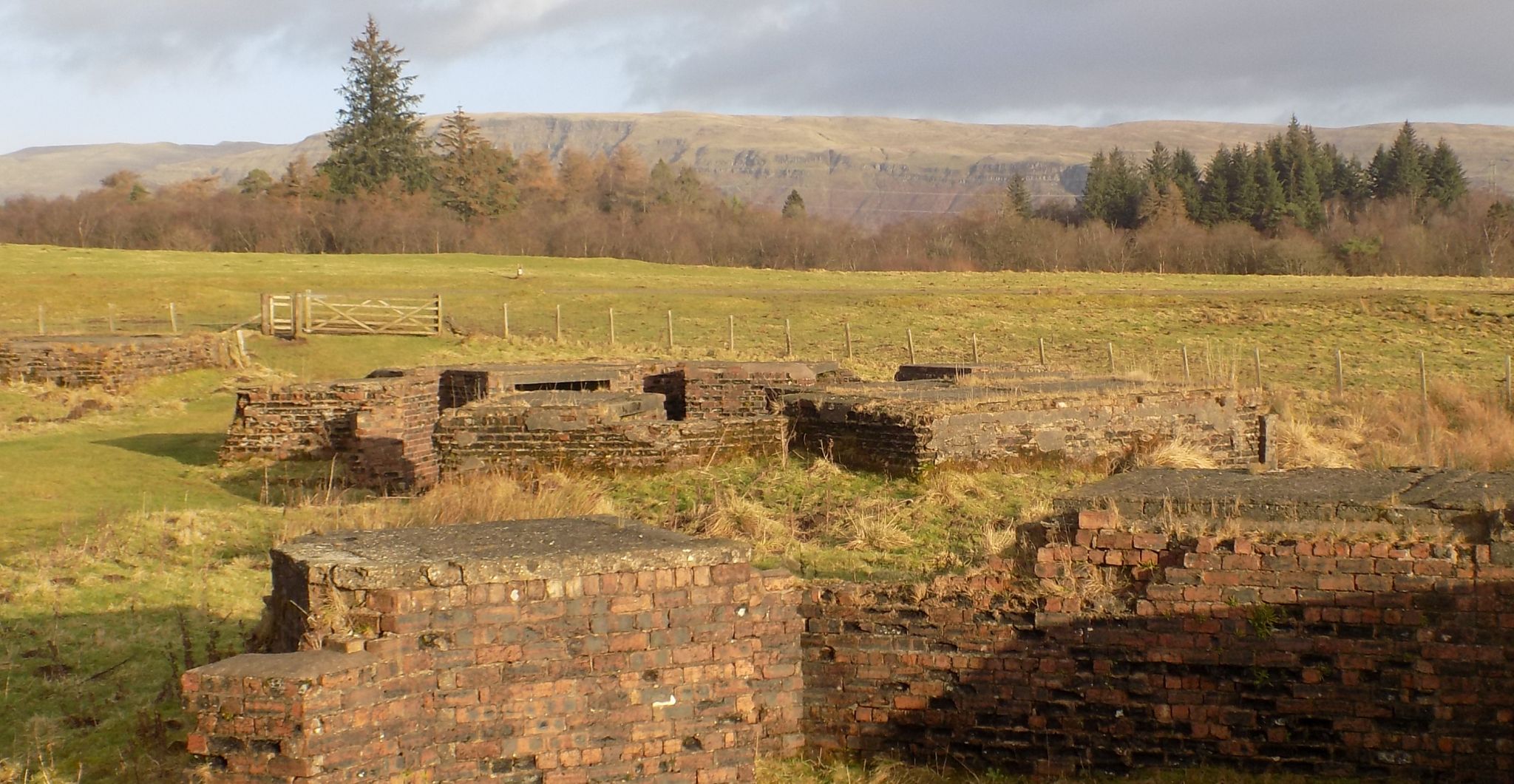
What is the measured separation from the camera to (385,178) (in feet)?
264

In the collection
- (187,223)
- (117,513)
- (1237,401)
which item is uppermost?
(187,223)

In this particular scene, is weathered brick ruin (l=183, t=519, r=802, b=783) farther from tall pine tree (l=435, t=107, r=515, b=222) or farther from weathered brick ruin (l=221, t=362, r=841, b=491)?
tall pine tree (l=435, t=107, r=515, b=222)

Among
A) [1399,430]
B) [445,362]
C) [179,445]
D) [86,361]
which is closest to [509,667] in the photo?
[179,445]

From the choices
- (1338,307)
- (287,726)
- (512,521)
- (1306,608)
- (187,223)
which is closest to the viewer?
(287,726)

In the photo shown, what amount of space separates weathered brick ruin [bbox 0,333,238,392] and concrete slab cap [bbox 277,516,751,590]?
19.7 m

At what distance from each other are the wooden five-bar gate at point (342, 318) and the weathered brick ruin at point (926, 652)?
27.4 m

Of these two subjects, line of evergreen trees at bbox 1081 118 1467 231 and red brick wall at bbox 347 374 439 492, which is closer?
red brick wall at bbox 347 374 439 492

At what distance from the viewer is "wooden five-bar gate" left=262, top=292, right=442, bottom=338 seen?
104 ft

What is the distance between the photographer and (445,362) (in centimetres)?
2866

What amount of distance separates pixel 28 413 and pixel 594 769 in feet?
61.3

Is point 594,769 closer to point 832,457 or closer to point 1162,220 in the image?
point 832,457

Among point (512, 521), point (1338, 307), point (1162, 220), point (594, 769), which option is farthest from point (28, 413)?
→ point (1162, 220)

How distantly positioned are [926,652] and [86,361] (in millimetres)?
21476

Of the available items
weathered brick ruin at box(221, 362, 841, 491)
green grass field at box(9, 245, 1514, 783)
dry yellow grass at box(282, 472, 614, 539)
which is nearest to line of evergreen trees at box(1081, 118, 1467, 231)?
green grass field at box(9, 245, 1514, 783)
